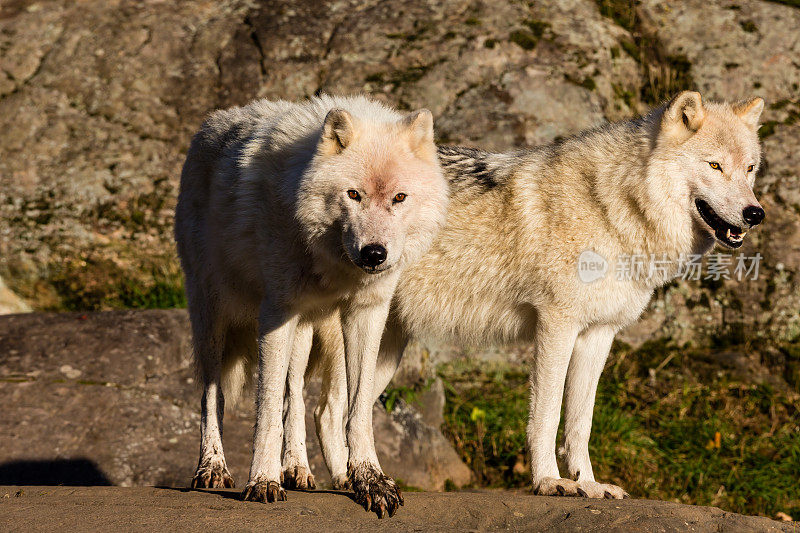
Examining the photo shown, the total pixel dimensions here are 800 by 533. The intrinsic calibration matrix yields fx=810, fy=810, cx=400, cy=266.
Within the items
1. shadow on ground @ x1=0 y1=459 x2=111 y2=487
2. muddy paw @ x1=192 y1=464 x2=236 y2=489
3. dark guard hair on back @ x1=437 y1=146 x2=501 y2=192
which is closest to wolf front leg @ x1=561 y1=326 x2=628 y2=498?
dark guard hair on back @ x1=437 y1=146 x2=501 y2=192

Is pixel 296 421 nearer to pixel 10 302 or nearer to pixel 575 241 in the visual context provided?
pixel 575 241

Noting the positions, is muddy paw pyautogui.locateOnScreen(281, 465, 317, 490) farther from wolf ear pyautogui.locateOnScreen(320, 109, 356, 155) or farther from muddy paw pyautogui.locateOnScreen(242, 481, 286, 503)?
wolf ear pyautogui.locateOnScreen(320, 109, 356, 155)

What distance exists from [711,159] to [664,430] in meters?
2.86

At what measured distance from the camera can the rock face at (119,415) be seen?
573 cm

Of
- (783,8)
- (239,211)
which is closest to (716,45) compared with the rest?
(783,8)

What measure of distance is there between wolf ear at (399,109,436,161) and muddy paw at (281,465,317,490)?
1892mm

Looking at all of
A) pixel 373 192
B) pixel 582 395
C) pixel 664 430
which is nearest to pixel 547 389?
pixel 582 395

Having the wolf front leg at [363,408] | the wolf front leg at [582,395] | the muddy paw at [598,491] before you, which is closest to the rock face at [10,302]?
the wolf front leg at [363,408]

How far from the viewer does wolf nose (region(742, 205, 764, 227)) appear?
464 centimetres

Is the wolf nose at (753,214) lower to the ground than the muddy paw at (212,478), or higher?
higher

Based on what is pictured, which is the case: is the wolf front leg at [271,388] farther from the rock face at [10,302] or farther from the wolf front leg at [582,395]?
the rock face at [10,302]

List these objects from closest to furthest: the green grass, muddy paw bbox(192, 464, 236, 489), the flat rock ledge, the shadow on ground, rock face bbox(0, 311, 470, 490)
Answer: the flat rock ledge → muddy paw bbox(192, 464, 236, 489) → the shadow on ground → rock face bbox(0, 311, 470, 490) → the green grass

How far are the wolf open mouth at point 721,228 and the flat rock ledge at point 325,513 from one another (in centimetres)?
166

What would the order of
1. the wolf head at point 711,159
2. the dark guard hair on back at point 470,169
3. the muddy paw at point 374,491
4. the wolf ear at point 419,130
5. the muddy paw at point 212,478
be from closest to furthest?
the muddy paw at point 374,491
the wolf ear at point 419,130
the muddy paw at point 212,478
the wolf head at point 711,159
the dark guard hair on back at point 470,169
